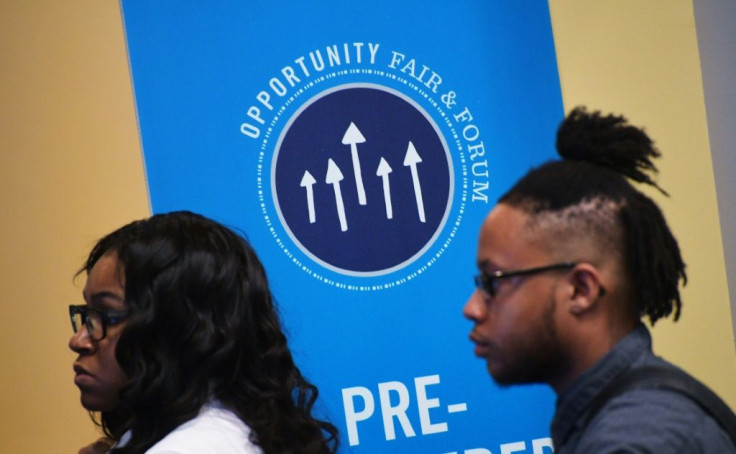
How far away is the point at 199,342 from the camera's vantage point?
1.90m

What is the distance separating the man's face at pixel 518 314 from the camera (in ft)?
5.58

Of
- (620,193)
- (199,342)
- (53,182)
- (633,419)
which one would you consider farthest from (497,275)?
(53,182)

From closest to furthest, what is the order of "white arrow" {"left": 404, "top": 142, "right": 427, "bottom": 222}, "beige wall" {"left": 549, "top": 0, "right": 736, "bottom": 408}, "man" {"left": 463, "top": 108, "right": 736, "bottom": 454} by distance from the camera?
"man" {"left": 463, "top": 108, "right": 736, "bottom": 454} < "white arrow" {"left": 404, "top": 142, "right": 427, "bottom": 222} < "beige wall" {"left": 549, "top": 0, "right": 736, "bottom": 408}

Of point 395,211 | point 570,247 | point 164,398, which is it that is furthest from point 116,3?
point 570,247

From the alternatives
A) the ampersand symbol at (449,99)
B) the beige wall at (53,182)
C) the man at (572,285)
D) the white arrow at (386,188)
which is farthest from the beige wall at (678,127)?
the man at (572,285)

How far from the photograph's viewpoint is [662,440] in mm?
1438

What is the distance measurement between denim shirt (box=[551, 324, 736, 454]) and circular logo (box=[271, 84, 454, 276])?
5.38 ft

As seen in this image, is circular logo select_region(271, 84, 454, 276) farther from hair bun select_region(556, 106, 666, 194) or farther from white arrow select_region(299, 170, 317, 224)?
hair bun select_region(556, 106, 666, 194)

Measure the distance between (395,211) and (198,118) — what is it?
68 cm

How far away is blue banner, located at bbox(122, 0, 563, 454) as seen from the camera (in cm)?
319

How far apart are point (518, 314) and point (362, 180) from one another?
1.58 meters

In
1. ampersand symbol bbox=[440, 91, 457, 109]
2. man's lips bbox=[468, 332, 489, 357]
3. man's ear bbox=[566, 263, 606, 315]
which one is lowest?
man's lips bbox=[468, 332, 489, 357]

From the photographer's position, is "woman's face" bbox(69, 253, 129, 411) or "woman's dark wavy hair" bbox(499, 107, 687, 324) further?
"woman's face" bbox(69, 253, 129, 411)

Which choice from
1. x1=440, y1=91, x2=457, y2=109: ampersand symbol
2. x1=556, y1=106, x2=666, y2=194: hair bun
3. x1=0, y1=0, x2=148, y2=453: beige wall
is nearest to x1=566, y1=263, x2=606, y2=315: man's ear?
x1=556, y1=106, x2=666, y2=194: hair bun
